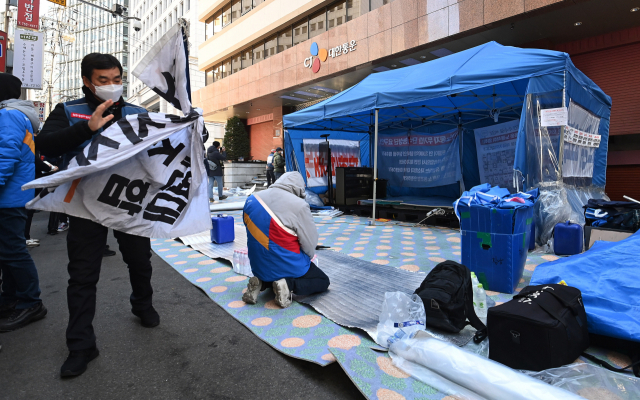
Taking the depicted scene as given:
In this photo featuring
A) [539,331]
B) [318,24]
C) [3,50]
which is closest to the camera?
[539,331]

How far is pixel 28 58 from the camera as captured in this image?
982 centimetres

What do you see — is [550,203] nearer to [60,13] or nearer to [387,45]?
[387,45]

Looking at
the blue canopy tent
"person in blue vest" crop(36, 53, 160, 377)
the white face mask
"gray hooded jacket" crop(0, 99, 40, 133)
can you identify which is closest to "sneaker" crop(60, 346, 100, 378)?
"person in blue vest" crop(36, 53, 160, 377)

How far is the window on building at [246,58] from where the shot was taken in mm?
21219

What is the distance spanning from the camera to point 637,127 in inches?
363

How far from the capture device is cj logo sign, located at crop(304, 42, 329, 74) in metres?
15.4

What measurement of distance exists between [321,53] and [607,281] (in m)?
15.0

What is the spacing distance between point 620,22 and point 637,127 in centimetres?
272

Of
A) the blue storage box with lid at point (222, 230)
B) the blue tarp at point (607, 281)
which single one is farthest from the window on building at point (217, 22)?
the blue tarp at point (607, 281)

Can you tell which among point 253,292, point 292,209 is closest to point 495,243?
point 292,209

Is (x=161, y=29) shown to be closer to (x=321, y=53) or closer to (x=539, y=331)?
(x=321, y=53)

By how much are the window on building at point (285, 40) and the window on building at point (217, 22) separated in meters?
7.87

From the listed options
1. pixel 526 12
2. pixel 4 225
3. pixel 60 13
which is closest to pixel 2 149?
pixel 4 225

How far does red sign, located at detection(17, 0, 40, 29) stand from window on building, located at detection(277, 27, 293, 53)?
34.5 feet
